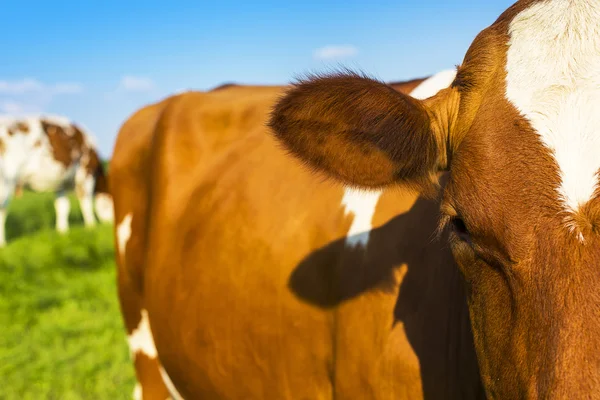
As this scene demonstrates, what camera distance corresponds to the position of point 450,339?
1.96 m

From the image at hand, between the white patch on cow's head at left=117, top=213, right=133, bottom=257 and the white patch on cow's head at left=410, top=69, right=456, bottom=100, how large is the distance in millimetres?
2072

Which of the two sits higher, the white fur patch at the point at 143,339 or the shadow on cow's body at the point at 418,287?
the shadow on cow's body at the point at 418,287

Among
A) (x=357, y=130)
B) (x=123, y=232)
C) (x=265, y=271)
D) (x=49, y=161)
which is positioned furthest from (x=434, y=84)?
(x=49, y=161)

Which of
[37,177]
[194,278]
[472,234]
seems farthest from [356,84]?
[37,177]

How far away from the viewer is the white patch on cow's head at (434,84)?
2504 millimetres

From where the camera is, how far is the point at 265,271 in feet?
8.96

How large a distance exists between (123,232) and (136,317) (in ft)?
1.76

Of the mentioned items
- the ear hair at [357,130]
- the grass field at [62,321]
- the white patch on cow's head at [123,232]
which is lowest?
the grass field at [62,321]

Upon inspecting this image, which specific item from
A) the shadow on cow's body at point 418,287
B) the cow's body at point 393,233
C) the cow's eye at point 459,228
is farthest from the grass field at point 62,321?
the cow's eye at point 459,228

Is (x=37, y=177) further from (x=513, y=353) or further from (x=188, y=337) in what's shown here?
(x=513, y=353)

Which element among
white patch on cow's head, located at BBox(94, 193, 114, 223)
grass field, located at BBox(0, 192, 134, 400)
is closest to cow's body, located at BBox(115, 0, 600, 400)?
grass field, located at BBox(0, 192, 134, 400)

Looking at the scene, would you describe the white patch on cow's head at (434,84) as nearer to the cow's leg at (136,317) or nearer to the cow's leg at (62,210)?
the cow's leg at (136,317)

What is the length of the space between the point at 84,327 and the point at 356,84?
6173mm

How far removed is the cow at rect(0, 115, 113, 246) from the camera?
1427cm
